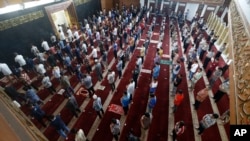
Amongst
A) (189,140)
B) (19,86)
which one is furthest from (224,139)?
(19,86)

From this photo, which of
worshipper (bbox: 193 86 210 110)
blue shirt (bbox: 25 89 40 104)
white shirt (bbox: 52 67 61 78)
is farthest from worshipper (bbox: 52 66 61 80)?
worshipper (bbox: 193 86 210 110)

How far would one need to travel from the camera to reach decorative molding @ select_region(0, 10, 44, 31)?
8.50 meters

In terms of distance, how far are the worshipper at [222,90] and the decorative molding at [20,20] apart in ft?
38.1

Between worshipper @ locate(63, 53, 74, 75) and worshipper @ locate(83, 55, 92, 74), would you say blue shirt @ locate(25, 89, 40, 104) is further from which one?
worshipper @ locate(83, 55, 92, 74)

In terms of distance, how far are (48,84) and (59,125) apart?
8.63 ft

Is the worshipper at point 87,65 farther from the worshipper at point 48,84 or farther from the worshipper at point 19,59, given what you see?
the worshipper at point 19,59

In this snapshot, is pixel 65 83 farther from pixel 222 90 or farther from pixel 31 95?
pixel 222 90

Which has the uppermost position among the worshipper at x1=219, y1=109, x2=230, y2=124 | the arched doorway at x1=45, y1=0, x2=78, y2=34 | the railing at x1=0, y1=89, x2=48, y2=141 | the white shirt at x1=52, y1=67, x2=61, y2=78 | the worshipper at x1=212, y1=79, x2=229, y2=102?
the railing at x1=0, y1=89, x2=48, y2=141

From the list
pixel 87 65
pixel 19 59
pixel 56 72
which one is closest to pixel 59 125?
pixel 56 72

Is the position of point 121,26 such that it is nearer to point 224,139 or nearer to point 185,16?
point 185,16

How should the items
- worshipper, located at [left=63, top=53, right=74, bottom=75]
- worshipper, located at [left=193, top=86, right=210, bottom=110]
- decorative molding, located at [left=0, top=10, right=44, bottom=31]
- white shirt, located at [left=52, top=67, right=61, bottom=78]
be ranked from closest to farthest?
worshipper, located at [left=193, top=86, right=210, bottom=110] < white shirt, located at [left=52, top=67, right=61, bottom=78] < worshipper, located at [left=63, top=53, right=74, bottom=75] < decorative molding, located at [left=0, top=10, right=44, bottom=31]

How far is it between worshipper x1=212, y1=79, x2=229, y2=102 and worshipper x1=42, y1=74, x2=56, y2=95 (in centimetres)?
778

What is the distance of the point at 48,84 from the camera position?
278 inches

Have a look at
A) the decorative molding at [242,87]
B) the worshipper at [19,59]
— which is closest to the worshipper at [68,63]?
the worshipper at [19,59]
